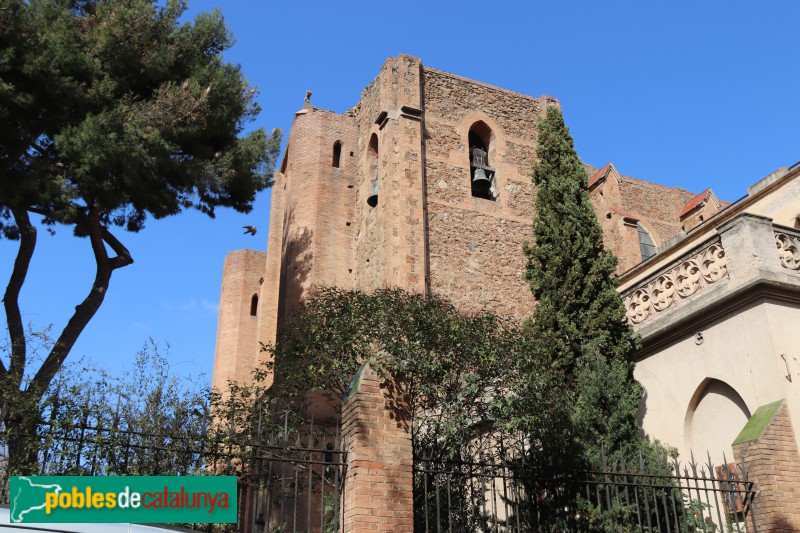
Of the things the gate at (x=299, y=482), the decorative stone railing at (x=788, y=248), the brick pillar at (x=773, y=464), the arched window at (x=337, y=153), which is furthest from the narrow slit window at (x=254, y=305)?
the brick pillar at (x=773, y=464)

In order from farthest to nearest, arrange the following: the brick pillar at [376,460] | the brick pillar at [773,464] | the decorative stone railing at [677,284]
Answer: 1. the decorative stone railing at [677,284]
2. the brick pillar at [773,464]
3. the brick pillar at [376,460]

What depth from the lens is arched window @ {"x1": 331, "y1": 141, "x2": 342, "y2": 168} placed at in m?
21.5

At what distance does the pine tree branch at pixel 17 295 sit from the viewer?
10.3m

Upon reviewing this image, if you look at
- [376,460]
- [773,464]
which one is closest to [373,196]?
[773,464]

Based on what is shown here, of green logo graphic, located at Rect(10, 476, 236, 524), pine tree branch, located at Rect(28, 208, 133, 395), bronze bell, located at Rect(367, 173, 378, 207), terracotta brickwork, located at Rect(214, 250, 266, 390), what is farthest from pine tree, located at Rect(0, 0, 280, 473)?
terracotta brickwork, located at Rect(214, 250, 266, 390)

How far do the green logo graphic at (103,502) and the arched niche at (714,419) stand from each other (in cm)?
656

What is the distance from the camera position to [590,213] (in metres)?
12.8

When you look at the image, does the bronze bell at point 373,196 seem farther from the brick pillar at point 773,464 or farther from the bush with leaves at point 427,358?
the brick pillar at point 773,464

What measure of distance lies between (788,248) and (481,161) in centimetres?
1120

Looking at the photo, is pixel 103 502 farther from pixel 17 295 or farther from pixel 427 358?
pixel 17 295

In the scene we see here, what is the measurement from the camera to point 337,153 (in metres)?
21.7

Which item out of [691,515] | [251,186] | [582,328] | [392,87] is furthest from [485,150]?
[691,515]

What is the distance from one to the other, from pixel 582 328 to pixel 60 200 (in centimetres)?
780

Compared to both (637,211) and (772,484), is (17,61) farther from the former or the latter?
(637,211)
